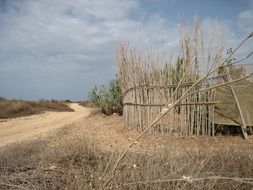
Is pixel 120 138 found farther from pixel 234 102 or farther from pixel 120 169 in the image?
pixel 120 169

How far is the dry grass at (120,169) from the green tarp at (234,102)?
3584 mm

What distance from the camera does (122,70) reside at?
9758 millimetres

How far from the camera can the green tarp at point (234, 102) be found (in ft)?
25.9

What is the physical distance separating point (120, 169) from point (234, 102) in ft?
17.9

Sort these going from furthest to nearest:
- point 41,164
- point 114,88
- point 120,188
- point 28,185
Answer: point 114,88, point 41,164, point 28,185, point 120,188

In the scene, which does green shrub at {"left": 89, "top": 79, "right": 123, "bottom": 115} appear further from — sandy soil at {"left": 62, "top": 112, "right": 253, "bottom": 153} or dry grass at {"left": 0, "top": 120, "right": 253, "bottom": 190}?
dry grass at {"left": 0, "top": 120, "right": 253, "bottom": 190}

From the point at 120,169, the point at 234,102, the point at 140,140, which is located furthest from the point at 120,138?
the point at 120,169

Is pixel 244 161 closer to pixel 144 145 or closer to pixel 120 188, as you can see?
pixel 120 188

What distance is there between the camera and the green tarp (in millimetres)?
7883

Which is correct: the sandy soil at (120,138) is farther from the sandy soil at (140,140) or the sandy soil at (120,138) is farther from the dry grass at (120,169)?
the dry grass at (120,169)

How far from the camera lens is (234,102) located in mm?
7895

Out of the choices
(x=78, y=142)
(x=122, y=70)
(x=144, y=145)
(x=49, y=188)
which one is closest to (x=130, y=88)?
(x=122, y=70)

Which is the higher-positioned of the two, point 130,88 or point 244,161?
point 130,88

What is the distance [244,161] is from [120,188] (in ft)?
5.55
